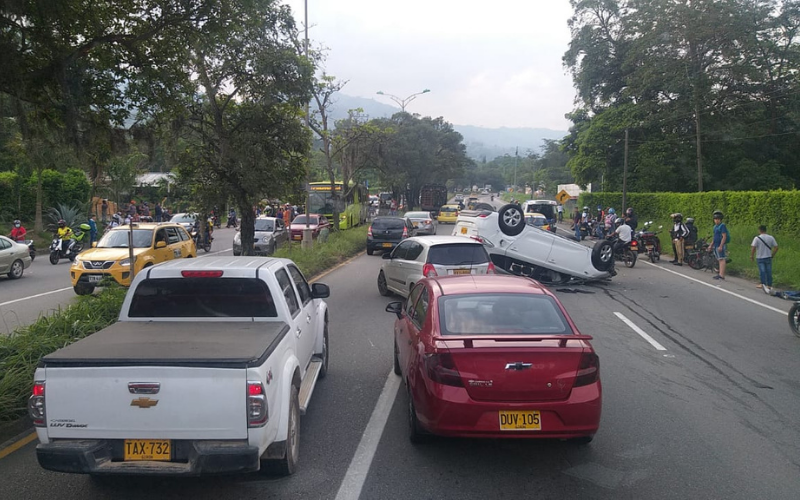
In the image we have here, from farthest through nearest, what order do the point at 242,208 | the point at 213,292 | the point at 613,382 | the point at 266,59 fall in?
the point at 242,208 → the point at 266,59 → the point at 613,382 → the point at 213,292

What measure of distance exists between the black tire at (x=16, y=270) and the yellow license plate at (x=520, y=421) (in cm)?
1704

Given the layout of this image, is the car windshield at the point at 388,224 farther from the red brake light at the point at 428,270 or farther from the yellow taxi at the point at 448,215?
the yellow taxi at the point at 448,215

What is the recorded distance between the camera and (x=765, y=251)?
14.7m

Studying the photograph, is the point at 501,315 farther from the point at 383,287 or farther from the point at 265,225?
the point at 265,225

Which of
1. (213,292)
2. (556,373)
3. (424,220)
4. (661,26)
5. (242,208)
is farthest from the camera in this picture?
(661,26)

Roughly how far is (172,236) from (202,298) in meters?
11.5

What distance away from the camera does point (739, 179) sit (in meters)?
40.3

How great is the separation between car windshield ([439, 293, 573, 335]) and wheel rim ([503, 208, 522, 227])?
10.7 m

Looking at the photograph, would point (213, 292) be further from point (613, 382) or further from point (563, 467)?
point (613, 382)

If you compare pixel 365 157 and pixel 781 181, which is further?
pixel 781 181

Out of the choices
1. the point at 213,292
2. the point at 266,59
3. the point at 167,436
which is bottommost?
the point at 167,436

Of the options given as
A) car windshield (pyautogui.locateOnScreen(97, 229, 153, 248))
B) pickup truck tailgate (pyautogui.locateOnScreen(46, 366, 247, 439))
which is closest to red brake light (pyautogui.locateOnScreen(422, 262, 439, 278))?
car windshield (pyautogui.locateOnScreen(97, 229, 153, 248))

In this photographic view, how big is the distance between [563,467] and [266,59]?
10.8 meters

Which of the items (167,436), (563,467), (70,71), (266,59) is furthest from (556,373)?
(266,59)
